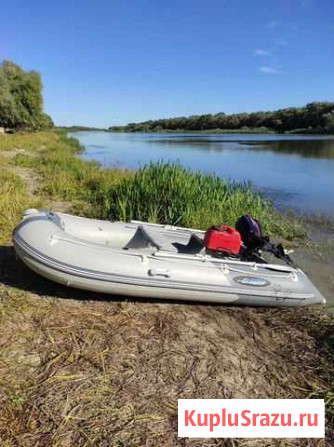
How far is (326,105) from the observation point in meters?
63.1

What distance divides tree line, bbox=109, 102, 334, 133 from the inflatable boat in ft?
188

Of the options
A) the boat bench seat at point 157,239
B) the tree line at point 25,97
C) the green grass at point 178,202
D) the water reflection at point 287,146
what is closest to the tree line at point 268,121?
the water reflection at point 287,146

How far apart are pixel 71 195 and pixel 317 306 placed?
5.09 metres

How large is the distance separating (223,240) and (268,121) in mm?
78603

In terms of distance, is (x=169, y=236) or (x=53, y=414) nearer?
(x=53, y=414)

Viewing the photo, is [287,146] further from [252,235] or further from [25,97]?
[252,235]

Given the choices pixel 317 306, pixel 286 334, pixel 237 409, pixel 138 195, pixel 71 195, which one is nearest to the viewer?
pixel 237 409

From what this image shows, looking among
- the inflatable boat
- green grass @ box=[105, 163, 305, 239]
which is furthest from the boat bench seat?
green grass @ box=[105, 163, 305, 239]

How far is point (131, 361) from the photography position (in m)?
2.46

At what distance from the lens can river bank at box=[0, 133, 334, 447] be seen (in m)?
1.97

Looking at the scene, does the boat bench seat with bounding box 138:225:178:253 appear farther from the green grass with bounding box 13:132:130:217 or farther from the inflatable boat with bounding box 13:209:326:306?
the green grass with bounding box 13:132:130:217

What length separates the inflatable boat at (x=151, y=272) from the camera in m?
3.04

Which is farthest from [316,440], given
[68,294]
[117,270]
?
[68,294]

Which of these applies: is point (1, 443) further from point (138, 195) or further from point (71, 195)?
point (71, 195)
